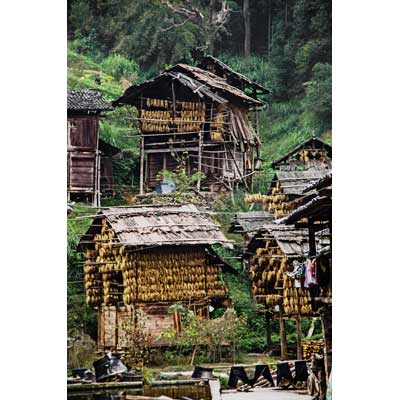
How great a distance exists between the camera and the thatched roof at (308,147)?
6113 mm

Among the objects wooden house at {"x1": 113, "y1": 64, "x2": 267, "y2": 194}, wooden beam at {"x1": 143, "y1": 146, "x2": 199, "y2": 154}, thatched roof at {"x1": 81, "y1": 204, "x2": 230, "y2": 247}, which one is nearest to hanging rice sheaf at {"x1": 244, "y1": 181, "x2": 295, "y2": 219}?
wooden house at {"x1": 113, "y1": 64, "x2": 267, "y2": 194}

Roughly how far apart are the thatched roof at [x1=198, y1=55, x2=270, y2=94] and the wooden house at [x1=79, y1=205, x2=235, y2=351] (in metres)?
1.02

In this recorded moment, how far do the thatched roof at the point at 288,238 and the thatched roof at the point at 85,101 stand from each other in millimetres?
1329

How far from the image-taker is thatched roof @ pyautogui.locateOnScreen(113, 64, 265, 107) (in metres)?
6.05

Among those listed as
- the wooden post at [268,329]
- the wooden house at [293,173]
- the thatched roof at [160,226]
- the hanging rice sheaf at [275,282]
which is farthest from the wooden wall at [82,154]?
the wooden post at [268,329]

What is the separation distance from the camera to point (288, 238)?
6.07 metres

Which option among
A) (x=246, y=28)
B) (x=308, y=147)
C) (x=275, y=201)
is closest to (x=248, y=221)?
(x=275, y=201)

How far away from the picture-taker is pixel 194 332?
5.88 meters

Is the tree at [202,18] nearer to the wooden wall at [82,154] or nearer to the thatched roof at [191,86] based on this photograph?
the thatched roof at [191,86]

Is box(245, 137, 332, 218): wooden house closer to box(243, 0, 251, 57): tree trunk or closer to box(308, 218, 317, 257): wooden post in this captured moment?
box(308, 218, 317, 257): wooden post

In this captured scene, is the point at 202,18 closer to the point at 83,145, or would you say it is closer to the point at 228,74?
the point at 228,74

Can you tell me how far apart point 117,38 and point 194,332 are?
2.04 meters
